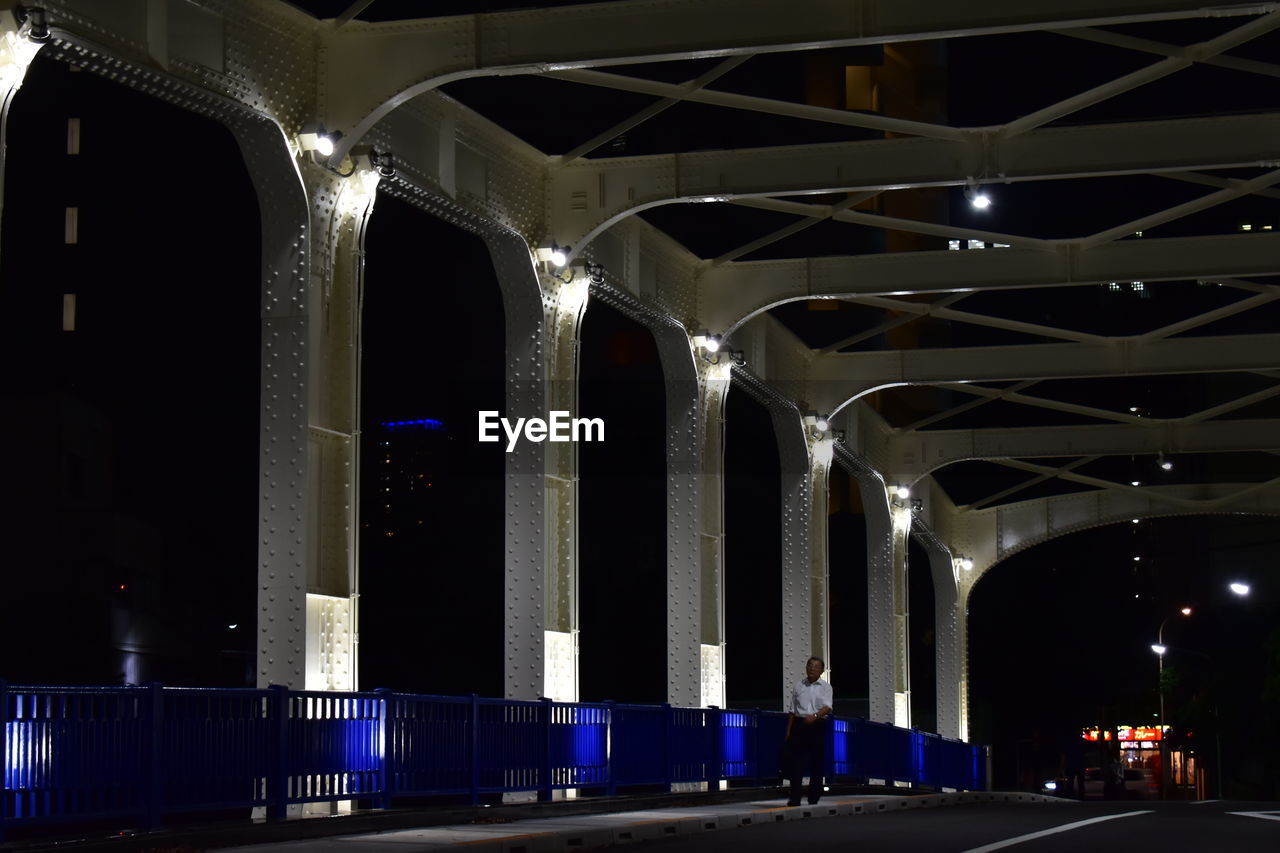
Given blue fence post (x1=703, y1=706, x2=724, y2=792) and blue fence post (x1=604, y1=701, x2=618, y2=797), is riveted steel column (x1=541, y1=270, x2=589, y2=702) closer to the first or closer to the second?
blue fence post (x1=604, y1=701, x2=618, y2=797)

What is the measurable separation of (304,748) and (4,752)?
12.7 feet

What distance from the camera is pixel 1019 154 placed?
2222 centimetres

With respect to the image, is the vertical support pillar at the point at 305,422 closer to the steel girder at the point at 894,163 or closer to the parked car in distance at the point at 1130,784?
the steel girder at the point at 894,163

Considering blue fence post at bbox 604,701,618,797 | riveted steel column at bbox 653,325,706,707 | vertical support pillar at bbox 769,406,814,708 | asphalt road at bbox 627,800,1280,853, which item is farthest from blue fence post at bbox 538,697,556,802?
vertical support pillar at bbox 769,406,814,708

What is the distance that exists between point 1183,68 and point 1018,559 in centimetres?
7522

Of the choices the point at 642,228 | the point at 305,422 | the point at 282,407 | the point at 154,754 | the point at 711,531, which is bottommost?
the point at 154,754

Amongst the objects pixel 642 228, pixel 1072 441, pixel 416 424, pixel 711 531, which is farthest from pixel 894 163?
pixel 416 424

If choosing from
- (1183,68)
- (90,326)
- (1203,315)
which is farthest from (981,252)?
(90,326)

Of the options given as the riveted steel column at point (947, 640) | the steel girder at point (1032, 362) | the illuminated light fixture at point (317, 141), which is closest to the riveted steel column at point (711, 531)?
the steel girder at point (1032, 362)

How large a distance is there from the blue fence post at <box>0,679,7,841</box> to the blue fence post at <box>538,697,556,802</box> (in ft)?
27.6

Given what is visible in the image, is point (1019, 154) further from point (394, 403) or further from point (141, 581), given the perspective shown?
point (394, 403)

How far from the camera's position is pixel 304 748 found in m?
14.3

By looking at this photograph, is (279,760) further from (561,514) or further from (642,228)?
(642,228)

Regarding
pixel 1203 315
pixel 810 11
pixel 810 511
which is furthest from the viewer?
pixel 810 511
